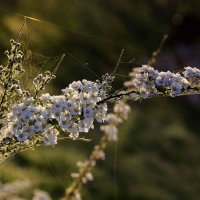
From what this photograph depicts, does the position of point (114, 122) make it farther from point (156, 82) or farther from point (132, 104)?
point (132, 104)

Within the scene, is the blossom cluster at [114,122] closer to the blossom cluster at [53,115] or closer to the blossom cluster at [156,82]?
the blossom cluster at [53,115]

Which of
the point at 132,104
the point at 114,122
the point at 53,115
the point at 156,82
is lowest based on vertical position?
the point at 114,122

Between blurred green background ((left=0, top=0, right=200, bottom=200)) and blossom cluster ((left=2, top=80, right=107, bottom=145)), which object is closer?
blossom cluster ((left=2, top=80, right=107, bottom=145))

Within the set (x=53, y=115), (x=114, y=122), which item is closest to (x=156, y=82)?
(x=53, y=115)

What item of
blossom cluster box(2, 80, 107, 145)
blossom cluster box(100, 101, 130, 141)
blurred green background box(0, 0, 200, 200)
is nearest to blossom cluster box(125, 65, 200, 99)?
blossom cluster box(2, 80, 107, 145)

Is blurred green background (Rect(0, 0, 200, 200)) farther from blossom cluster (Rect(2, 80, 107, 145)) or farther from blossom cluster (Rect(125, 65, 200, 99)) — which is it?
blossom cluster (Rect(125, 65, 200, 99))
